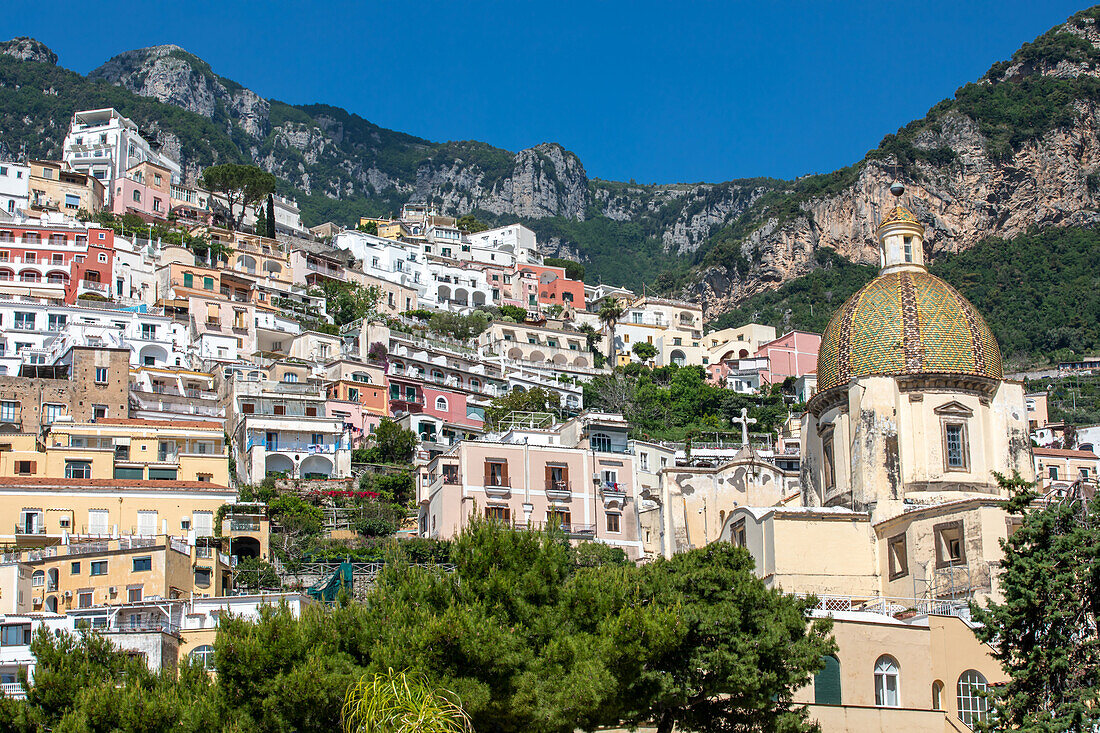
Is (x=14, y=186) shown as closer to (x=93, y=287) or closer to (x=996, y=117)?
(x=93, y=287)

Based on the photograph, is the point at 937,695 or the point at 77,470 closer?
the point at 937,695

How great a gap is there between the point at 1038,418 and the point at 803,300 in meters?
42.1

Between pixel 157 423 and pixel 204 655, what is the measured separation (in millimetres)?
22639

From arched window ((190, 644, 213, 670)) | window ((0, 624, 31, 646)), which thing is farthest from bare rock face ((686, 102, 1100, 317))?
window ((0, 624, 31, 646))

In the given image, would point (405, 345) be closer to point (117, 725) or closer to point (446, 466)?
point (446, 466)

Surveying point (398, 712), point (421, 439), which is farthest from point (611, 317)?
point (398, 712)

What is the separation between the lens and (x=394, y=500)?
56.6 m

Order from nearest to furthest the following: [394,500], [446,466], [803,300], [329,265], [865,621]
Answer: [865,621]
[446,466]
[394,500]
[329,265]
[803,300]

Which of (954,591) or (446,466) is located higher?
(446,466)

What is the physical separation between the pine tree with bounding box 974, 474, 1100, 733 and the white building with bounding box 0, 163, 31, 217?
77560mm

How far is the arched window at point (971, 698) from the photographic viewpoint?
30562 mm

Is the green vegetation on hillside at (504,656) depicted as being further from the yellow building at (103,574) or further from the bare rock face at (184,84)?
the bare rock face at (184,84)

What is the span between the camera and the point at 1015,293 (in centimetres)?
10681

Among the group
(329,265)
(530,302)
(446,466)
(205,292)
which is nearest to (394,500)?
(446,466)
